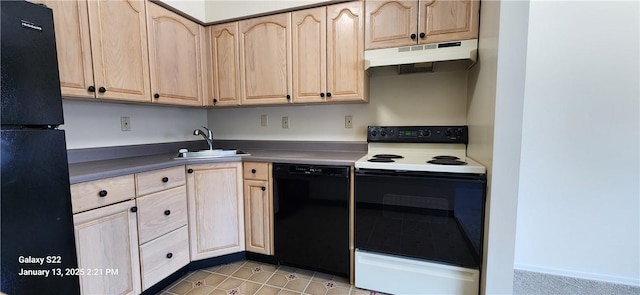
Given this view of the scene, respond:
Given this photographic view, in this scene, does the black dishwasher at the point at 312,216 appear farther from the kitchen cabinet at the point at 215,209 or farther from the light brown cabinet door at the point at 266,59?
the light brown cabinet door at the point at 266,59

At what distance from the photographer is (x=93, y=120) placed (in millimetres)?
1826

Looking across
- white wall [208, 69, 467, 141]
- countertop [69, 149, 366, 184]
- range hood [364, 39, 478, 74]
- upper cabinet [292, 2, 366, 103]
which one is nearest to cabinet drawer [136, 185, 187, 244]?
countertop [69, 149, 366, 184]

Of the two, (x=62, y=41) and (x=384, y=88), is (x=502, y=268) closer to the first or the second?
(x=384, y=88)

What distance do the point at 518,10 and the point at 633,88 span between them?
3.68ft

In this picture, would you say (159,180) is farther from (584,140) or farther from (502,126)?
(584,140)

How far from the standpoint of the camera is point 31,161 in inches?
37.3

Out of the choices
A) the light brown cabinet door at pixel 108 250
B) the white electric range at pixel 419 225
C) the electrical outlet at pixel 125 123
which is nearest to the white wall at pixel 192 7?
the electrical outlet at pixel 125 123

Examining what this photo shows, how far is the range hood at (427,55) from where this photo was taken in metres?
1.63

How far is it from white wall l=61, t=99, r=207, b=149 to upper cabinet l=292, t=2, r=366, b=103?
1191 millimetres

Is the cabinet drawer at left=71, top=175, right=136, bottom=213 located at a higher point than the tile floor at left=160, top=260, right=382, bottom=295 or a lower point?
higher

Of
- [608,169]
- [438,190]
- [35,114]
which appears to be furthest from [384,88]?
[35,114]

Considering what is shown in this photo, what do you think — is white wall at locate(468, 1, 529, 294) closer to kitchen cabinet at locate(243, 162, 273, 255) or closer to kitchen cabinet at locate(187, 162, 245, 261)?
kitchen cabinet at locate(243, 162, 273, 255)

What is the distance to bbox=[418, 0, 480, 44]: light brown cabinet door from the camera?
1637 millimetres

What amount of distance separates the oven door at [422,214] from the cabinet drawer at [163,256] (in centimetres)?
119
